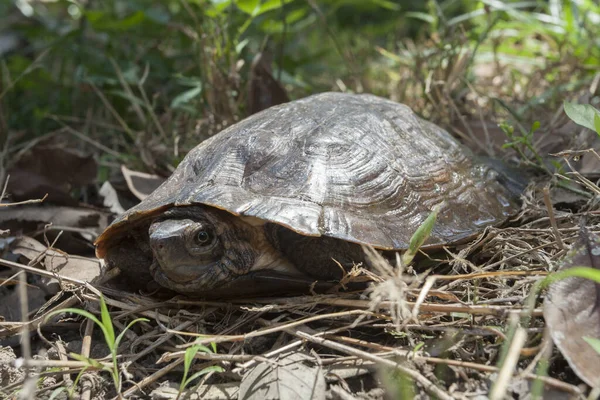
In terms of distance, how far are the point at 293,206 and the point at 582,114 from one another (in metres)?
1.08

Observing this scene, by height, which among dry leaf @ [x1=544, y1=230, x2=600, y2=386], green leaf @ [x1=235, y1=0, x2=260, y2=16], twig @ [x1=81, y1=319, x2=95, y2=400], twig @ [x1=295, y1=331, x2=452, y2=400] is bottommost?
twig @ [x1=81, y1=319, x2=95, y2=400]

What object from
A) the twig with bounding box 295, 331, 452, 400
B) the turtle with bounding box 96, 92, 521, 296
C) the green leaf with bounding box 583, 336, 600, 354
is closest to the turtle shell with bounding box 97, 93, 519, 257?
the turtle with bounding box 96, 92, 521, 296

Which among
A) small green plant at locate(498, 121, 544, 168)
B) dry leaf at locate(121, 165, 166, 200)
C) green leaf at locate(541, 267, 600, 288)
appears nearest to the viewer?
green leaf at locate(541, 267, 600, 288)

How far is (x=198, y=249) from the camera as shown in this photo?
2.10 metres

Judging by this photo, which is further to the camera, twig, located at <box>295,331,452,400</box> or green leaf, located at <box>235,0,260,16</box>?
green leaf, located at <box>235,0,260,16</box>

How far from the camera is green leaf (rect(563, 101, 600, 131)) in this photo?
2.06m

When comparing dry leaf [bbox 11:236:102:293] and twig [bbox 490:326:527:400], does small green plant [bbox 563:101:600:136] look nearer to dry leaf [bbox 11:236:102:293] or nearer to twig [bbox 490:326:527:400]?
twig [bbox 490:326:527:400]

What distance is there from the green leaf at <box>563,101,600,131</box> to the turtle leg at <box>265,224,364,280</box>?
2.90 ft

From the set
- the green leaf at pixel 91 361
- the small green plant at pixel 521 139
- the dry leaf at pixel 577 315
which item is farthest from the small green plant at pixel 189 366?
the small green plant at pixel 521 139

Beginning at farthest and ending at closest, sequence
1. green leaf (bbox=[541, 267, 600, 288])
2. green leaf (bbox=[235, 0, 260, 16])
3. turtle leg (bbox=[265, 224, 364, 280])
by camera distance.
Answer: green leaf (bbox=[235, 0, 260, 16])
turtle leg (bbox=[265, 224, 364, 280])
green leaf (bbox=[541, 267, 600, 288])

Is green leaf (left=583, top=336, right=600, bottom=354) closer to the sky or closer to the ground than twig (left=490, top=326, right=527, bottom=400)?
closer to the ground

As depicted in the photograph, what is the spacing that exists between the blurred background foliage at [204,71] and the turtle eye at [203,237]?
1.28 metres

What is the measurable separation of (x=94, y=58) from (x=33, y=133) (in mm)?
686

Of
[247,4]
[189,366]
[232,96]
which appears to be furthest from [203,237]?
[247,4]
